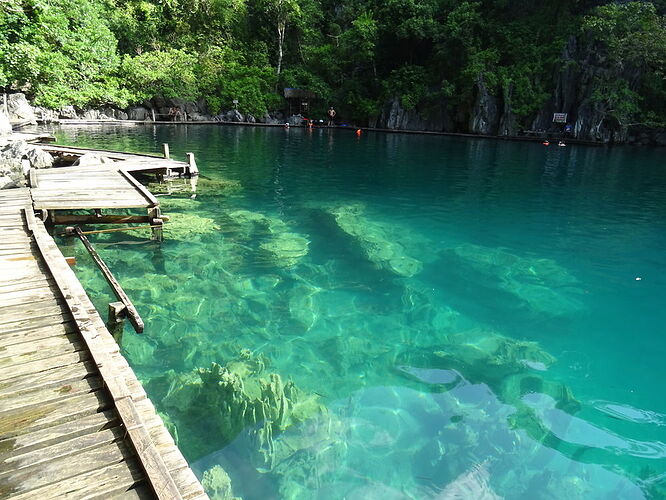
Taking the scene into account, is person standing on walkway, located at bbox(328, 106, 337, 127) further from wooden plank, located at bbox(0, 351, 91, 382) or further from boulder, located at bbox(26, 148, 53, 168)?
wooden plank, located at bbox(0, 351, 91, 382)

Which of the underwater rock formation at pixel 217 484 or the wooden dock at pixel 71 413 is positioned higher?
the wooden dock at pixel 71 413

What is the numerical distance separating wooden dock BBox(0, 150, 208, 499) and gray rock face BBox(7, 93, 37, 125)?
36.4m

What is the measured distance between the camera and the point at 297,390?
611 centimetres

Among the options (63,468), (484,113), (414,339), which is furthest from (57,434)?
(484,113)

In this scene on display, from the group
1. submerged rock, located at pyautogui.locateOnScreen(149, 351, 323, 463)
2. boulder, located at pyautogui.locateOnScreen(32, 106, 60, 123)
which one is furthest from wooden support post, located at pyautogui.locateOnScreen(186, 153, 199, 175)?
boulder, located at pyautogui.locateOnScreen(32, 106, 60, 123)

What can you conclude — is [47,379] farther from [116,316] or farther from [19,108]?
[19,108]

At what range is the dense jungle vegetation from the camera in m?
38.4

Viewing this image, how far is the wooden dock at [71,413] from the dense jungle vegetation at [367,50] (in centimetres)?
2775

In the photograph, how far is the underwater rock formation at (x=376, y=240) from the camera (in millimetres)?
10250

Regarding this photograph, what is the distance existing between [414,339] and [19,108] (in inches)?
1571

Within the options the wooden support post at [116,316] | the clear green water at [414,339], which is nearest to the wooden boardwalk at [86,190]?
the clear green water at [414,339]

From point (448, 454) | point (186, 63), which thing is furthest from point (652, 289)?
point (186, 63)

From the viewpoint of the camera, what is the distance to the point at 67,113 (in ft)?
142

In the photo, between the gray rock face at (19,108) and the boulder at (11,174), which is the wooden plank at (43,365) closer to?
the boulder at (11,174)
